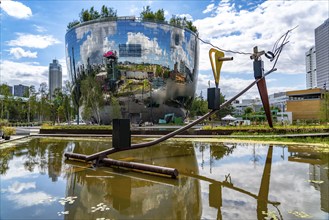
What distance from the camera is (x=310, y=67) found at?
116812mm

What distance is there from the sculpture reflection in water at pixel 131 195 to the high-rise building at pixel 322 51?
94.2 metres

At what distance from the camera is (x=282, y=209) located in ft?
17.1

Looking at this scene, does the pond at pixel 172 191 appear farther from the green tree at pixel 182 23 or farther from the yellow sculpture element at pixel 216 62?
the green tree at pixel 182 23

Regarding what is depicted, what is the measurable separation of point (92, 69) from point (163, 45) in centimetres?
1458

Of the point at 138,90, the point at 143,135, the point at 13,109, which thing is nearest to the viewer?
the point at 143,135

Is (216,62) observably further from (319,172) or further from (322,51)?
(322,51)

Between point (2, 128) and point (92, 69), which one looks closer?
point (2, 128)

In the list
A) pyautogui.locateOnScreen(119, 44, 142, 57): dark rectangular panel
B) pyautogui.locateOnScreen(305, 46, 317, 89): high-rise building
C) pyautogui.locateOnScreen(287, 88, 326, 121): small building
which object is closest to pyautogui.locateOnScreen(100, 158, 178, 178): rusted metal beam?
pyautogui.locateOnScreen(119, 44, 142, 57): dark rectangular panel

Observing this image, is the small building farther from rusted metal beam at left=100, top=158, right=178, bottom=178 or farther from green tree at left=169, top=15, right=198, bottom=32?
rusted metal beam at left=100, top=158, right=178, bottom=178

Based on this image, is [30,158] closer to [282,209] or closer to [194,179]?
[194,179]

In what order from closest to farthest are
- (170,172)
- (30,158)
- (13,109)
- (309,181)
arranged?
(309,181)
(170,172)
(30,158)
(13,109)

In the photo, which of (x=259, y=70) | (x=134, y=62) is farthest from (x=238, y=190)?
(x=134, y=62)

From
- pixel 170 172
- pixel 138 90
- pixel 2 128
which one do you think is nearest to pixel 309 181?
pixel 170 172

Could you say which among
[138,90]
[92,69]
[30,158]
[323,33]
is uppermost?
[323,33]
